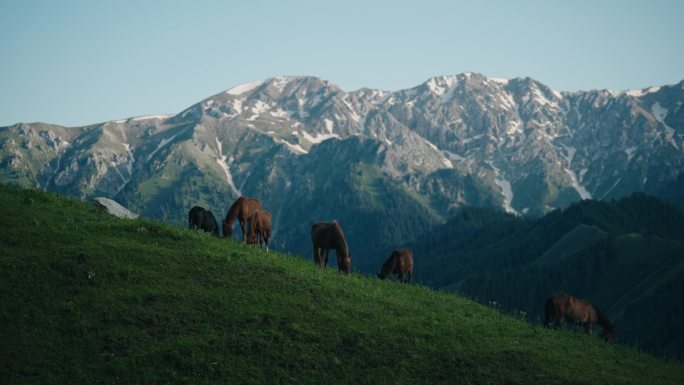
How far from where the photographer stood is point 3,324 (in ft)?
92.8

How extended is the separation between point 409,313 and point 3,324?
751 inches

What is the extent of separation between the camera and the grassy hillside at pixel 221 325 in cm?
2777

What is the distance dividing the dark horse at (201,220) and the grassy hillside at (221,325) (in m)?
10.7

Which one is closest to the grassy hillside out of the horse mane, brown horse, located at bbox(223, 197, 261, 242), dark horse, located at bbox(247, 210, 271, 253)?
the horse mane

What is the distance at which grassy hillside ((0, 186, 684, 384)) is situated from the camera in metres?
27.8

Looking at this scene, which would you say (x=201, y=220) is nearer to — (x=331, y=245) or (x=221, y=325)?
(x=331, y=245)

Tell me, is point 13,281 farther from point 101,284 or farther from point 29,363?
point 29,363

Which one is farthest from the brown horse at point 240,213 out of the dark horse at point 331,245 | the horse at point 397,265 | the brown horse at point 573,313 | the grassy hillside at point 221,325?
the brown horse at point 573,313

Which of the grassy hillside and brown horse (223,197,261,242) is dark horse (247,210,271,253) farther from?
the grassy hillside

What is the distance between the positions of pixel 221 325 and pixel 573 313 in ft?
85.3

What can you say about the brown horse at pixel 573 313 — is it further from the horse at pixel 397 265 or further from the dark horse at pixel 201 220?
the dark horse at pixel 201 220

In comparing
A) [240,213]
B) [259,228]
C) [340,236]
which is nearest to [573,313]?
[340,236]

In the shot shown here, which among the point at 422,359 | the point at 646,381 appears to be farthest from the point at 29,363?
the point at 646,381

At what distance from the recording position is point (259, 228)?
45812 millimetres
